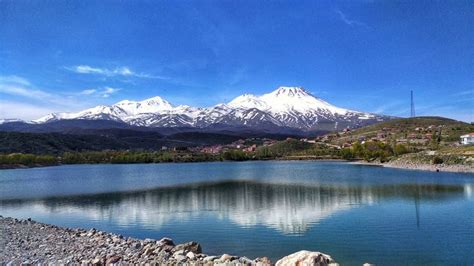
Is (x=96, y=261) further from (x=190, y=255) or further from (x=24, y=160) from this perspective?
(x=24, y=160)

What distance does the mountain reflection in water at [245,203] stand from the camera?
2647cm

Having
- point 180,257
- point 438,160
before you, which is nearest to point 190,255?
point 180,257

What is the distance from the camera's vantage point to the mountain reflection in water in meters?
26.5

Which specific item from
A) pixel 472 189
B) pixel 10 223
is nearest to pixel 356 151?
pixel 472 189

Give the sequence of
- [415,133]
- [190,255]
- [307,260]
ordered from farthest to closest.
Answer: [415,133], [190,255], [307,260]

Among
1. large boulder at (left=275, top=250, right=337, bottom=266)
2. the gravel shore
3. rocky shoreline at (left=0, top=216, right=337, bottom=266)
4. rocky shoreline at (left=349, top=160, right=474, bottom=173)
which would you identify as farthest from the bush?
large boulder at (left=275, top=250, right=337, bottom=266)

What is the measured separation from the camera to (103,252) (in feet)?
51.6

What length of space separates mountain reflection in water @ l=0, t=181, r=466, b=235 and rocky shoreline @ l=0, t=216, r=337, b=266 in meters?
6.30

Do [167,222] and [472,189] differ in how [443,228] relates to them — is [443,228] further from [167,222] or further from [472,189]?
[472,189]

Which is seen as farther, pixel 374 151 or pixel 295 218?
pixel 374 151

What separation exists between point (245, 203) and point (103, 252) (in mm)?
19003

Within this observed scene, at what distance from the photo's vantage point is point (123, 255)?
49.2 ft

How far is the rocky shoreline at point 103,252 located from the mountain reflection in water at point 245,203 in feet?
20.7

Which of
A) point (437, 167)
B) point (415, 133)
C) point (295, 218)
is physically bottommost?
point (295, 218)
